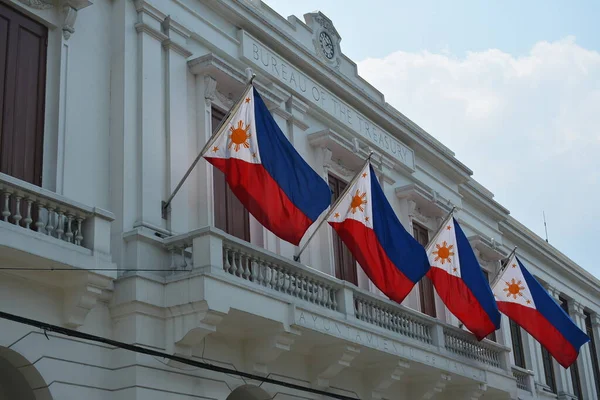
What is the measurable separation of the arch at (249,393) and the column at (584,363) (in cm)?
1821

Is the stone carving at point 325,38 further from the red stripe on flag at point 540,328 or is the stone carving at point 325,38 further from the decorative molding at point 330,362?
the decorative molding at point 330,362

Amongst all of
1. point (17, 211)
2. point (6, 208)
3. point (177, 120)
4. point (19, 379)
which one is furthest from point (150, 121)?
point (19, 379)

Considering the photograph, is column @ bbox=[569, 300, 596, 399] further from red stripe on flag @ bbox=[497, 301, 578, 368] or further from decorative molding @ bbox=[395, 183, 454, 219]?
Result: decorative molding @ bbox=[395, 183, 454, 219]

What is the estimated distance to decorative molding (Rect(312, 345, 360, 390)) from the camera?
51.6ft

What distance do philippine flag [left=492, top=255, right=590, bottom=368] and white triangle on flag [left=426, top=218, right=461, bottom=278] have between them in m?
2.70

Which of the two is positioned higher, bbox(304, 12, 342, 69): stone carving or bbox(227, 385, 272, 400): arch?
bbox(304, 12, 342, 69): stone carving

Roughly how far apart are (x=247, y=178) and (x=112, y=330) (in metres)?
3.00

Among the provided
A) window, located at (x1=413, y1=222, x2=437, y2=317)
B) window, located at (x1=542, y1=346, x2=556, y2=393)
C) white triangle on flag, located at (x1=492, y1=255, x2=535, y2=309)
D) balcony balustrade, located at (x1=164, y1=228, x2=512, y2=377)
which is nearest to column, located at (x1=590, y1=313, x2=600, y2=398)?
window, located at (x1=542, y1=346, x2=556, y2=393)

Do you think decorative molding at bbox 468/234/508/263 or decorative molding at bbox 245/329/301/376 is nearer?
decorative molding at bbox 245/329/301/376

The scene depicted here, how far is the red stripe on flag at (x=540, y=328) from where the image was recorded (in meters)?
21.4

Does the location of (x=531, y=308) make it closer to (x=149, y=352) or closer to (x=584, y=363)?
(x=584, y=363)

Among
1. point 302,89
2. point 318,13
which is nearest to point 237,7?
point 302,89

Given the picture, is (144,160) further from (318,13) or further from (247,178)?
(318,13)

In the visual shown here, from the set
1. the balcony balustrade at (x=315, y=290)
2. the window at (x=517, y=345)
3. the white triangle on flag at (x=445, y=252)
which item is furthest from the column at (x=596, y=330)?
the white triangle on flag at (x=445, y=252)
